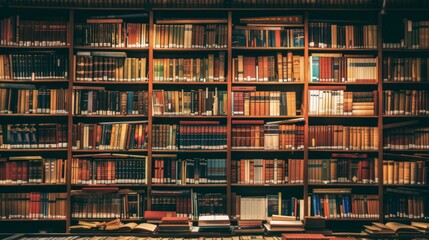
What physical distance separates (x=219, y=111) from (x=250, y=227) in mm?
1343

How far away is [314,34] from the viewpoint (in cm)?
546

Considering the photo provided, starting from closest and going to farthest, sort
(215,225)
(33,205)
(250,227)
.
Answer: (215,225) → (250,227) → (33,205)

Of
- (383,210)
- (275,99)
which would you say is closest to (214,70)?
(275,99)

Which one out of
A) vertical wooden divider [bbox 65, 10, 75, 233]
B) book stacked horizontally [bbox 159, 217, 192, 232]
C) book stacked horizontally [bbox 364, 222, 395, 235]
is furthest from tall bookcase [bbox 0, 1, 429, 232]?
book stacked horizontally [bbox 159, 217, 192, 232]

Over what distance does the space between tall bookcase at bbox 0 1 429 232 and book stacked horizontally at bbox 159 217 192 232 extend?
0.69 metres

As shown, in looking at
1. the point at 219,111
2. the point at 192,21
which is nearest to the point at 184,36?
the point at 192,21

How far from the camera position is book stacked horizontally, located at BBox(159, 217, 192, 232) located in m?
4.61

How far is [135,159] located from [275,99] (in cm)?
171

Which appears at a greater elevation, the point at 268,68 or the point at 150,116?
the point at 268,68

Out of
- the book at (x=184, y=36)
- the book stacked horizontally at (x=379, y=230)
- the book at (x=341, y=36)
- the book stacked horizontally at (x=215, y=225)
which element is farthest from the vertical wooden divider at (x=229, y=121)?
the book stacked horizontally at (x=379, y=230)

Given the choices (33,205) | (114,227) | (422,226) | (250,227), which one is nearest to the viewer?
(114,227)

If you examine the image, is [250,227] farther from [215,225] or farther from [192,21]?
[192,21]

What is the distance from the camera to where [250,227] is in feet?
15.9

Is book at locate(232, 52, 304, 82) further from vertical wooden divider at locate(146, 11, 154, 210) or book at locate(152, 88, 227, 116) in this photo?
vertical wooden divider at locate(146, 11, 154, 210)
